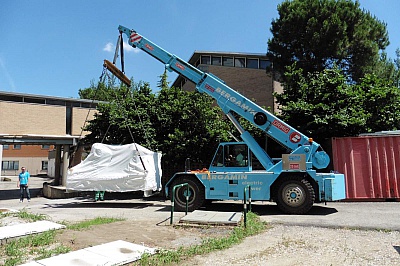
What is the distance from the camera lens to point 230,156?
39.0 feet

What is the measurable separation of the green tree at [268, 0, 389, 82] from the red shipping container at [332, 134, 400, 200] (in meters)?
9.22

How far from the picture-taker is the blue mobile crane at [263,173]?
10.5 m

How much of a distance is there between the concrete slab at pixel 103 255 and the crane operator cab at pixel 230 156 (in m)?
5.78

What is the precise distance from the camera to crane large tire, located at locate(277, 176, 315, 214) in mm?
10320

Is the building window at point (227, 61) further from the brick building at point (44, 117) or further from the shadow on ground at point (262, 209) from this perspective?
the shadow on ground at point (262, 209)

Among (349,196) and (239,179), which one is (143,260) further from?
(349,196)

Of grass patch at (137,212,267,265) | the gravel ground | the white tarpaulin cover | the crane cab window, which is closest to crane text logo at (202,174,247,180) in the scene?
the crane cab window

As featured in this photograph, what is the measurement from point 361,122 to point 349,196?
10.5 feet

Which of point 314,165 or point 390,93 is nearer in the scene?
point 314,165

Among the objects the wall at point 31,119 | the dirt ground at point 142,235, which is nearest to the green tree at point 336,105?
the dirt ground at point 142,235

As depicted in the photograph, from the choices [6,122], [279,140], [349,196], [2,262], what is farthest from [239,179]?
[6,122]

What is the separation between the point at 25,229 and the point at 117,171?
16.9ft

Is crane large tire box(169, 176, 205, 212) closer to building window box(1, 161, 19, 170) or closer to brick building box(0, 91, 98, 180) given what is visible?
brick building box(0, 91, 98, 180)

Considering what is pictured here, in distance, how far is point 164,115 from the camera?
1678 cm
